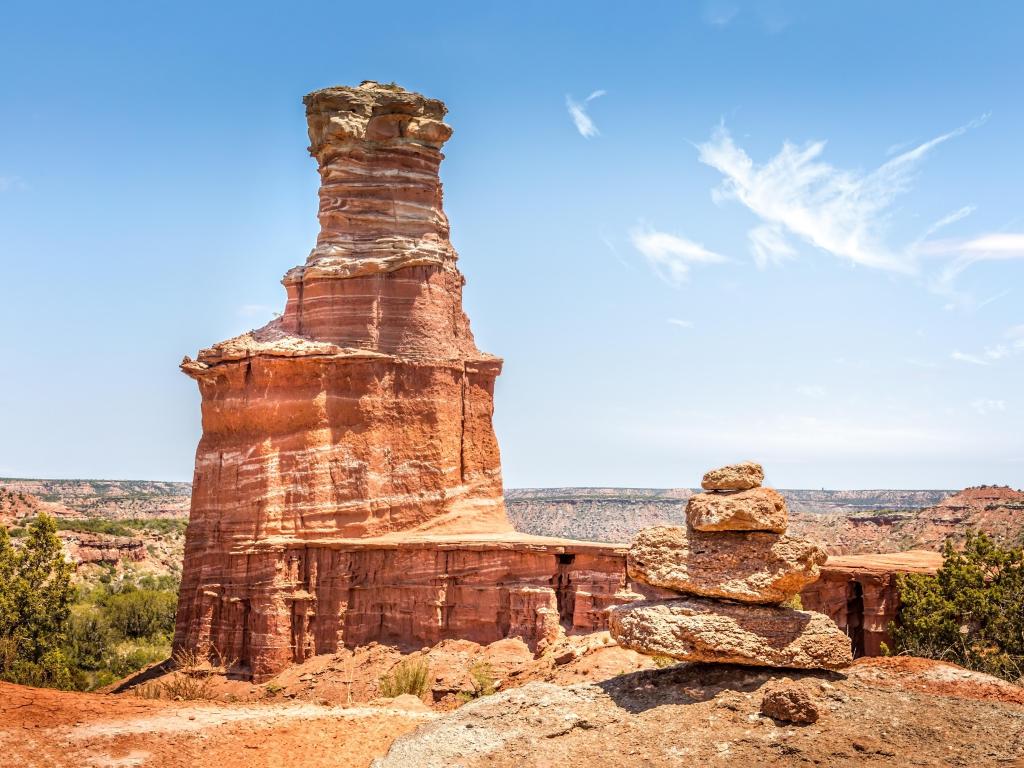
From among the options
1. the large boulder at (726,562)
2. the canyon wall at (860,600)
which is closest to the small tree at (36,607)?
the canyon wall at (860,600)

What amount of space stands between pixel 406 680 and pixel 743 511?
587 inches

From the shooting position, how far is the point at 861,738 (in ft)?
37.8

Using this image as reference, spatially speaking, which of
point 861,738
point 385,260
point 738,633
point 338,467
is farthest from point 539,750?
point 385,260

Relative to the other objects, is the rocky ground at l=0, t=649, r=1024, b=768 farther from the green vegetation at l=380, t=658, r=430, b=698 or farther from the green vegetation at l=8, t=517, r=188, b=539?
the green vegetation at l=8, t=517, r=188, b=539

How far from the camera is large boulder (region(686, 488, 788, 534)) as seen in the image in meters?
13.3

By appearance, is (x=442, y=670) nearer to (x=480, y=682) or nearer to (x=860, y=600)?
(x=480, y=682)

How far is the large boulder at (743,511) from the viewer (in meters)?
13.3

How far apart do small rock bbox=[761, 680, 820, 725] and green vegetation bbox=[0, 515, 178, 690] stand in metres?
25.2

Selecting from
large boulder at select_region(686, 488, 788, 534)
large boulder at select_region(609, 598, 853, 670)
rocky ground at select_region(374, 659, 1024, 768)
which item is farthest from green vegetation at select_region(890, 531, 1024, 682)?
large boulder at select_region(686, 488, 788, 534)

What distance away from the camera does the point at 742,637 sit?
1318 centimetres

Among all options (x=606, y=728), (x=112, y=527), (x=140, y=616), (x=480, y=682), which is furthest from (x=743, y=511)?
(x=112, y=527)

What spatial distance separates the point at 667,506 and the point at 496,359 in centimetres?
9799

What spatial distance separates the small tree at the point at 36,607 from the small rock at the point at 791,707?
2566cm

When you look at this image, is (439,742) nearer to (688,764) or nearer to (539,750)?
(539,750)
